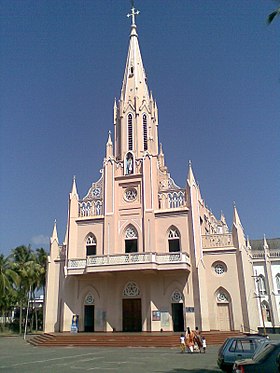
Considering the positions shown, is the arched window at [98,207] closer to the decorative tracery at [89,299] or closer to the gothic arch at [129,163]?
the gothic arch at [129,163]

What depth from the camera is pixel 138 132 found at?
37062 mm

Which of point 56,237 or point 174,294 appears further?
point 56,237

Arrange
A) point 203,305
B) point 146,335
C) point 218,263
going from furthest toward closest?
1. point 218,263
2. point 203,305
3. point 146,335

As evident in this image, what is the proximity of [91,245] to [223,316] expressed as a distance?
13.3 meters

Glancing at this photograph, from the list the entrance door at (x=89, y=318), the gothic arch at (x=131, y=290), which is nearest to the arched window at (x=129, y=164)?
the gothic arch at (x=131, y=290)

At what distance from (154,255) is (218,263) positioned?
5764mm

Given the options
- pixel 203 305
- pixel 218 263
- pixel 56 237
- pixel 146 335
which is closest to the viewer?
pixel 146 335

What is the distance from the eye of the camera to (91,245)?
33500 mm

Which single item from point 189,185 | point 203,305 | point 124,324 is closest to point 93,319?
point 124,324

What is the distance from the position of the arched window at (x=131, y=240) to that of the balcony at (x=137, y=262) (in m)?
2.59

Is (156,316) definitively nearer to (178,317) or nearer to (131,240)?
(178,317)

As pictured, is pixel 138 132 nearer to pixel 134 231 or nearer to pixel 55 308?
pixel 134 231

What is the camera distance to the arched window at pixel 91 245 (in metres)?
33.4

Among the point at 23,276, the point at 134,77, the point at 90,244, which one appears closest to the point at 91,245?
the point at 90,244
